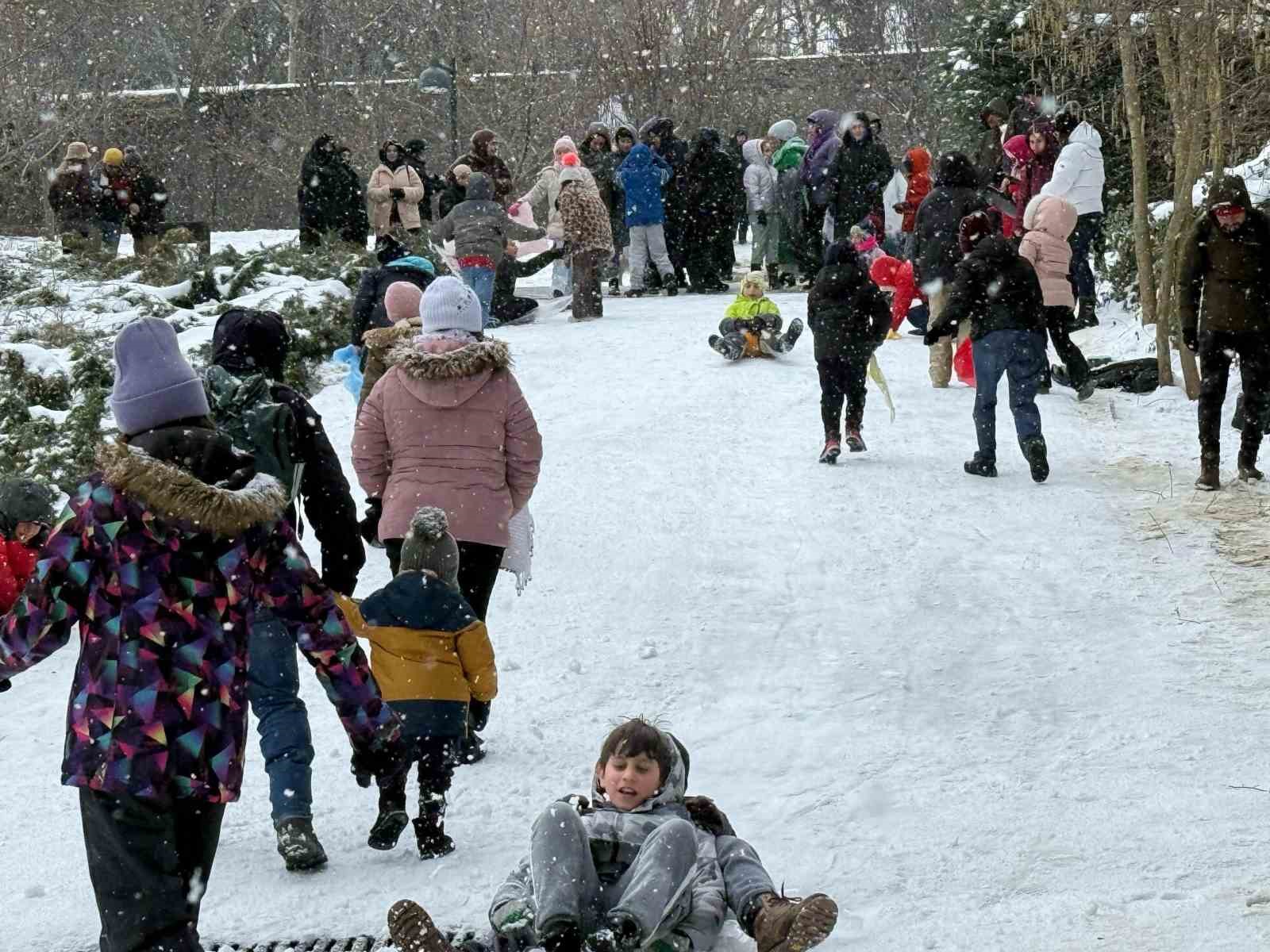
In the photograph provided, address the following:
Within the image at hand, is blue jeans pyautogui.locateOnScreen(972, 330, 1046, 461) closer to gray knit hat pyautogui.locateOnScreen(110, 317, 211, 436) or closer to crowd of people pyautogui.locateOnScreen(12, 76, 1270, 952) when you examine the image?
crowd of people pyautogui.locateOnScreen(12, 76, 1270, 952)

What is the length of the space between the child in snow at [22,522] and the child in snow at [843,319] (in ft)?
16.1

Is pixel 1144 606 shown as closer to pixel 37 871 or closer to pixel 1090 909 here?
pixel 1090 909

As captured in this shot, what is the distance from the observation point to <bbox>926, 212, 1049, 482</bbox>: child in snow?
1046cm

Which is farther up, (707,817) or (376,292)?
(376,292)

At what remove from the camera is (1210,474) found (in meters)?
10.1

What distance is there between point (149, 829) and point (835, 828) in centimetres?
254

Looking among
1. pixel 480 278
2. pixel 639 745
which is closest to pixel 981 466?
pixel 480 278

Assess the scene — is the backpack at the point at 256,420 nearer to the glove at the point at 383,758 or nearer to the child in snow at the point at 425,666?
the child in snow at the point at 425,666

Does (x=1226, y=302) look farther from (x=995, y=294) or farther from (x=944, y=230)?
(x=944, y=230)

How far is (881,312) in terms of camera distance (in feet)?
35.6

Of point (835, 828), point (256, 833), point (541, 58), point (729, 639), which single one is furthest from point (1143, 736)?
point (541, 58)

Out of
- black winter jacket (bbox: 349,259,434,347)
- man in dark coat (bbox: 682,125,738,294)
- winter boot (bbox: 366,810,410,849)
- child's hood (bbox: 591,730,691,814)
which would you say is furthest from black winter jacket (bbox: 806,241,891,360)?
man in dark coat (bbox: 682,125,738,294)

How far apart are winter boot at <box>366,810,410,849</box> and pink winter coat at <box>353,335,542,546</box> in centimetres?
112

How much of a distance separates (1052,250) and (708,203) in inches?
316
